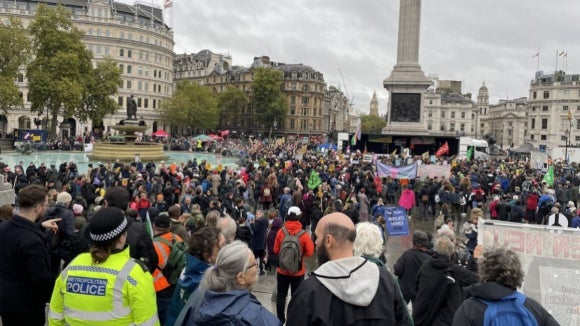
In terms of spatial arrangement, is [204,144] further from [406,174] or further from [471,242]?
[471,242]

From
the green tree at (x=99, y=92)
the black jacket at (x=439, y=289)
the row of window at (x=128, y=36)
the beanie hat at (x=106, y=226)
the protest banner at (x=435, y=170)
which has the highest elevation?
the row of window at (x=128, y=36)

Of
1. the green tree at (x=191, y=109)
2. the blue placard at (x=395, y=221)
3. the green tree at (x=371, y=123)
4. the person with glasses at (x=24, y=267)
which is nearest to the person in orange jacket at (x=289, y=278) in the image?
the person with glasses at (x=24, y=267)

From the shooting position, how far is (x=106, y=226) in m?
3.70

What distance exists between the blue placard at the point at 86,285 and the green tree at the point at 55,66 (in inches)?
1952

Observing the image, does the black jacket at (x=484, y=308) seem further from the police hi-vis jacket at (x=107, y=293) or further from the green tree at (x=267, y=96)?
the green tree at (x=267, y=96)

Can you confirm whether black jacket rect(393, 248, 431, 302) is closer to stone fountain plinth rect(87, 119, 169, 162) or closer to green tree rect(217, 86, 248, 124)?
stone fountain plinth rect(87, 119, 169, 162)

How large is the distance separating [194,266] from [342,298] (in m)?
1.85

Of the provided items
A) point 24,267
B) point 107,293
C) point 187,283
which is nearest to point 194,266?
point 187,283

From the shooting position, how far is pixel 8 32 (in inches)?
1811

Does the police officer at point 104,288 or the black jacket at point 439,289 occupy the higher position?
the police officer at point 104,288

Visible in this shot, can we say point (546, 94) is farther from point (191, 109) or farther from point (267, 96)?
point (191, 109)

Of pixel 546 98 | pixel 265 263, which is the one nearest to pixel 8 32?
pixel 265 263

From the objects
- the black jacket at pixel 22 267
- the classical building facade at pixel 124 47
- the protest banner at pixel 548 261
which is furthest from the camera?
the classical building facade at pixel 124 47

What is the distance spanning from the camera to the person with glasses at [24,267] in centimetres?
473
